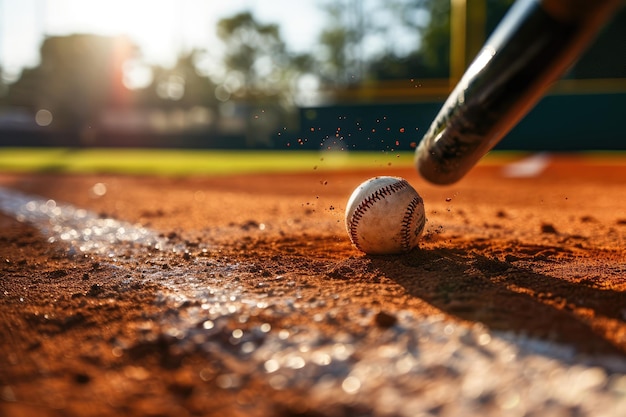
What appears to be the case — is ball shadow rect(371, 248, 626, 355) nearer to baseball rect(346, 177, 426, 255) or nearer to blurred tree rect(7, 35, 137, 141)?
baseball rect(346, 177, 426, 255)

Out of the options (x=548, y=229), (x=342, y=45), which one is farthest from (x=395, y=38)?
(x=548, y=229)

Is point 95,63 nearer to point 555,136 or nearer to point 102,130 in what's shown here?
point 102,130

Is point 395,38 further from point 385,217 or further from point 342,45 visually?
point 385,217

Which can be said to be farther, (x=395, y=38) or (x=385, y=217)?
(x=395, y=38)

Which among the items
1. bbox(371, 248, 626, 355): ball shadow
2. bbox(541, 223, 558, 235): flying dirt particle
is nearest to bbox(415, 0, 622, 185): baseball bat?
bbox(371, 248, 626, 355): ball shadow

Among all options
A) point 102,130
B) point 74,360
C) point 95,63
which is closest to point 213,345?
point 74,360

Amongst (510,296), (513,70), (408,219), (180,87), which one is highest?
(513,70)

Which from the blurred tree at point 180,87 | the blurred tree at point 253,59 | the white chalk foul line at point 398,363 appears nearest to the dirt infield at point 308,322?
the white chalk foul line at point 398,363
